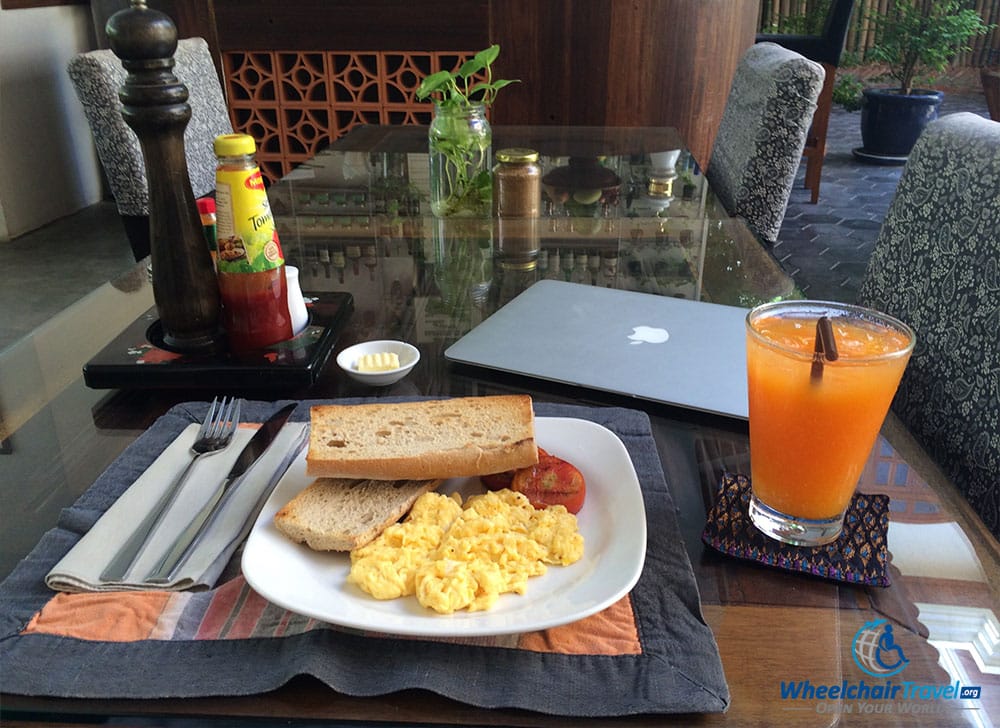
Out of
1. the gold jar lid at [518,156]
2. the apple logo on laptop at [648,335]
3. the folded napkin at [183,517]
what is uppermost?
the gold jar lid at [518,156]

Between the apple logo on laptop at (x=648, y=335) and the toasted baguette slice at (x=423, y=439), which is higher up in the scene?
the toasted baguette slice at (x=423, y=439)

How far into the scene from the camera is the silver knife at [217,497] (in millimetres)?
575

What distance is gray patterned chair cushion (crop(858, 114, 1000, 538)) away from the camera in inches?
33.6

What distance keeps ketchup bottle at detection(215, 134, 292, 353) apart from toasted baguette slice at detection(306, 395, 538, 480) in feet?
0.68

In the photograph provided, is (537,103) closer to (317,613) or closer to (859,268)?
(859,268)

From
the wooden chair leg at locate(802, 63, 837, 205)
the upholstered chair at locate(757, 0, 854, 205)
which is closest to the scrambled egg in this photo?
the wooden chair leg at locate(802, 63, 837, 205)

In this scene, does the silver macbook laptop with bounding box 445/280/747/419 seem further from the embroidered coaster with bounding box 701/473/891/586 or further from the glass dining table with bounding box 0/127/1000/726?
the embroidered coaster with bounding box 701/473/891/586

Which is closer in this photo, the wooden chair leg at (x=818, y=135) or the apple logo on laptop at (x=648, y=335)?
the apple logo on laptop at (x=648, y=335)

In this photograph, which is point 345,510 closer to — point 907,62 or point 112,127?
point 112,127

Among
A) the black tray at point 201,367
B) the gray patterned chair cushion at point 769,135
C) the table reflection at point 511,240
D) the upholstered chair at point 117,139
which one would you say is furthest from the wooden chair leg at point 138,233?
the gray patterned chair cushion at point 769,135

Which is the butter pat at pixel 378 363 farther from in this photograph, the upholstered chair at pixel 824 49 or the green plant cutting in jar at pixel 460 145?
the upholstered chair at pixel 824 49

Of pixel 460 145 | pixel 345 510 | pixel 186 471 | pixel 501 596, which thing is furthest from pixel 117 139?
pixel 501 596

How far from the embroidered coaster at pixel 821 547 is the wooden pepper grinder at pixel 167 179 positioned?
0.58m

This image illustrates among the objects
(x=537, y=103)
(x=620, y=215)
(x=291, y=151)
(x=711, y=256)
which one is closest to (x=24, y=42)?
(x=291, y=151)
